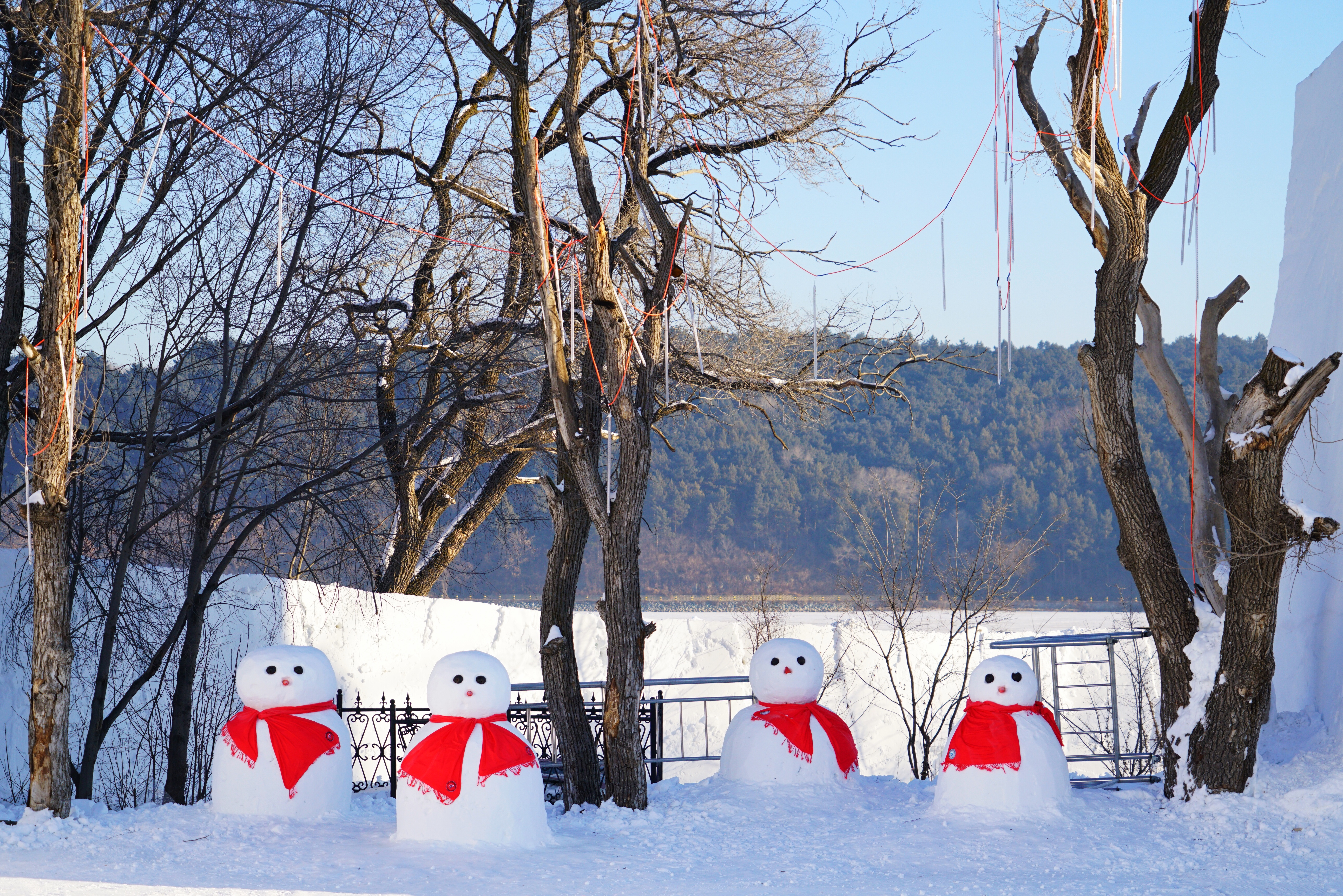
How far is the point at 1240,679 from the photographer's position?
6.70m

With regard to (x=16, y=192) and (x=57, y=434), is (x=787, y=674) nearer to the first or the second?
(x=57, y=434)

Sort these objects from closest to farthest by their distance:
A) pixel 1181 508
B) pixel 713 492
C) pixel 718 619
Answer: pixel 718 619 < pixel 1181 508 < pixel 713 492

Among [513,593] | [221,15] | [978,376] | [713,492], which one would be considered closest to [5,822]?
[221,15]

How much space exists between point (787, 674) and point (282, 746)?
339 centimetres

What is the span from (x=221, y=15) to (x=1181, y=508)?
38894mm

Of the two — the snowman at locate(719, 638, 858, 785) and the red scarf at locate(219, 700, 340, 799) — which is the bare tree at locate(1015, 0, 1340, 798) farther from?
the red scarf at locate(219, 700, 340, 799)

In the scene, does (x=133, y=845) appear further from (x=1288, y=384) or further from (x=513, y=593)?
(x=513, y=593)

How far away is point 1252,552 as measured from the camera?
6543mm

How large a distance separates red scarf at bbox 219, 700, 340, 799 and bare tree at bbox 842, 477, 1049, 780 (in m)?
4.31

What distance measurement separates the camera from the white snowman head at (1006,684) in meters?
6.88

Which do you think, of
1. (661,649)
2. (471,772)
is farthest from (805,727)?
(661,649)

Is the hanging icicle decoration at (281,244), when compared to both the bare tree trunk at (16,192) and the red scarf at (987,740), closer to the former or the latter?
the bare tree trunk at (16,192)

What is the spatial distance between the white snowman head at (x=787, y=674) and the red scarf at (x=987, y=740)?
1147 millimetres

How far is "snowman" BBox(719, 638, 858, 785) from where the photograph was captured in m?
7.47
